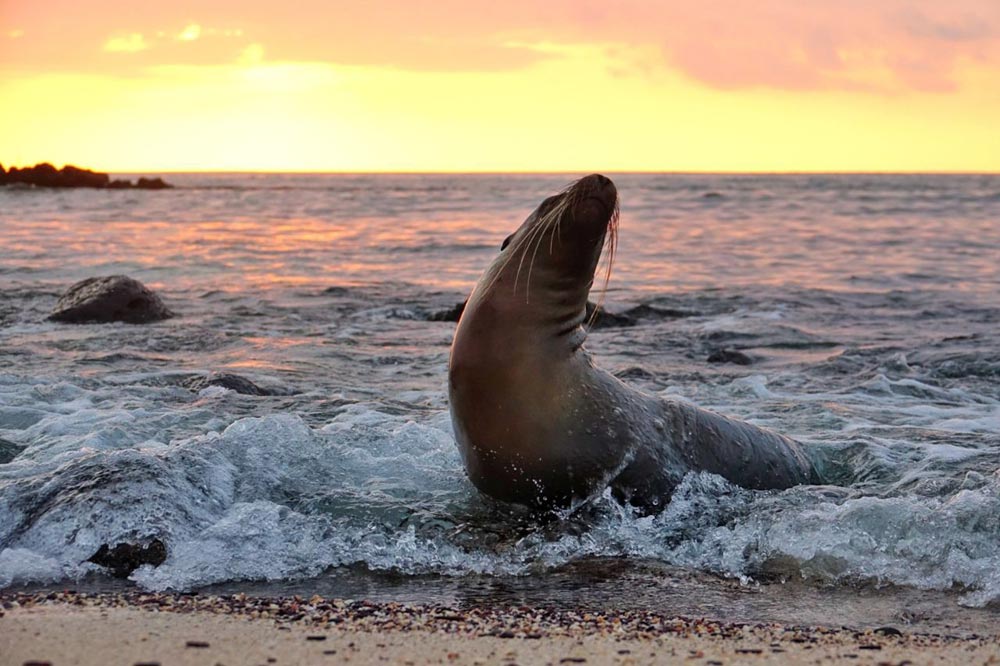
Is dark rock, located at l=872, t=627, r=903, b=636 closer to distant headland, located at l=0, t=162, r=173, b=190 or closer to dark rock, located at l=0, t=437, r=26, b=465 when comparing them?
dark rock, located at l=0, t=437, r=26, b=465

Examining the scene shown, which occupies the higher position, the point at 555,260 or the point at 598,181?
the point at 598,181

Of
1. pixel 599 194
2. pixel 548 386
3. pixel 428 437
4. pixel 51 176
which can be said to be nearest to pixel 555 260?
pixel 599 194

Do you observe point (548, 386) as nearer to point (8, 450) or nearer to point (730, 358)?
point (8, 450)

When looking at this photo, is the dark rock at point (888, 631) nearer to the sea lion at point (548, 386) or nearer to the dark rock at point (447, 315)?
the sea lion at point (548, 386)

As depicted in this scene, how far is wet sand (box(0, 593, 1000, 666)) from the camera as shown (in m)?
3.55

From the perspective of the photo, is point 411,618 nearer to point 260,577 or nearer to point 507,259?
point 260,577

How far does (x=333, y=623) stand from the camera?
3.91 metres

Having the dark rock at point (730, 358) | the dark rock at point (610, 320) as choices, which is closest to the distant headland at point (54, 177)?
the dark rock at point (610, 320)

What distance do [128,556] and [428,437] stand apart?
8.74 feet

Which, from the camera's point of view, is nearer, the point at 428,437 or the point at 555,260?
the point at 555,260

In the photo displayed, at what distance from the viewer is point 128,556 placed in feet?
16.3

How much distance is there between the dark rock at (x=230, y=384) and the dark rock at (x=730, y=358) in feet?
15.9

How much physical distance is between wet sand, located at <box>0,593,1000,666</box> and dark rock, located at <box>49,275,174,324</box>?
9915mm

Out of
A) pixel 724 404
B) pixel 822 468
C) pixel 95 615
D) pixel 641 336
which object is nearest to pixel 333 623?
pixel 95 615
